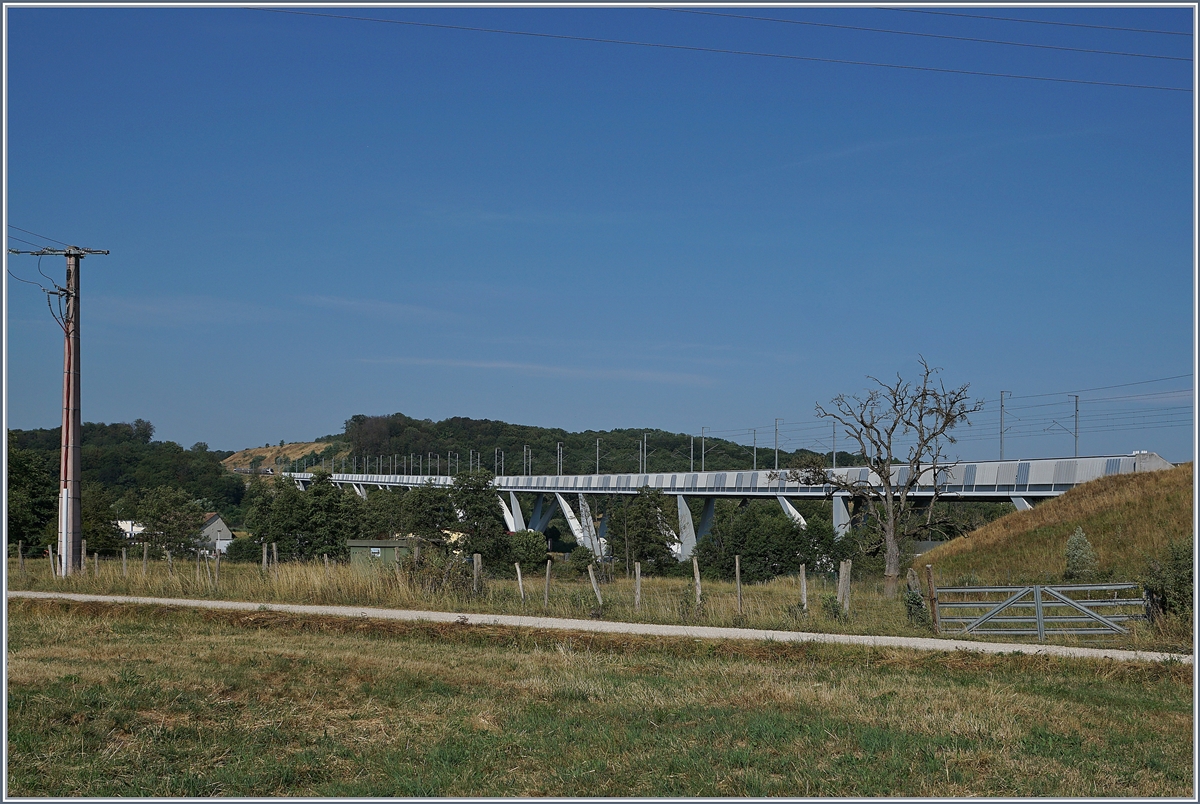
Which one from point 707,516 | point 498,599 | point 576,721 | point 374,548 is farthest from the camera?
point 707,516

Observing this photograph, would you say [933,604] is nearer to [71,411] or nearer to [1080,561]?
[1080,561]

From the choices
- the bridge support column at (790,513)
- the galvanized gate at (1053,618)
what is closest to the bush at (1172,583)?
the galvanized gate at (1053,618)

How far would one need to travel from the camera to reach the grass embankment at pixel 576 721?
8.66 meters

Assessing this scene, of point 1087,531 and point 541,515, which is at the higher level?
point 1087,531

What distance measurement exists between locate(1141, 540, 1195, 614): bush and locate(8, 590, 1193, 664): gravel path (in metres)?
2.45

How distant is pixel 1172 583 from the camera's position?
19.0 meters

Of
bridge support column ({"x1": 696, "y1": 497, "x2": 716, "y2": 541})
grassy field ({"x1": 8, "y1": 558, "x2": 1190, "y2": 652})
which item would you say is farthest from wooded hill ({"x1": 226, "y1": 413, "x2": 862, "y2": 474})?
grassy field ({"x1": 8, "y1": 558, "x2": 1190, "y2": 652})

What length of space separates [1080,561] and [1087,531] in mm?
8081

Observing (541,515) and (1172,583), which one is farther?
(541,515)

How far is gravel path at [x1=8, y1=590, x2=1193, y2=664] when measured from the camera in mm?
16956

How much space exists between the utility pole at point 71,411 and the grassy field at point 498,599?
1.46 m

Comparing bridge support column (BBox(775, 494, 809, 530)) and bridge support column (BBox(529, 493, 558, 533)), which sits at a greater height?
bridge support column (BBox(775, 494, 809, 530))

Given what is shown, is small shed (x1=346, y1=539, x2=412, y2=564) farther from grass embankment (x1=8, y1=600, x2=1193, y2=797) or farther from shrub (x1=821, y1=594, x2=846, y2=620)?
grass embankment (x1=8, y1=600, x2=1193, y2=797)

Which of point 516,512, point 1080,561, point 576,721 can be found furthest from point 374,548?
point 516,512
